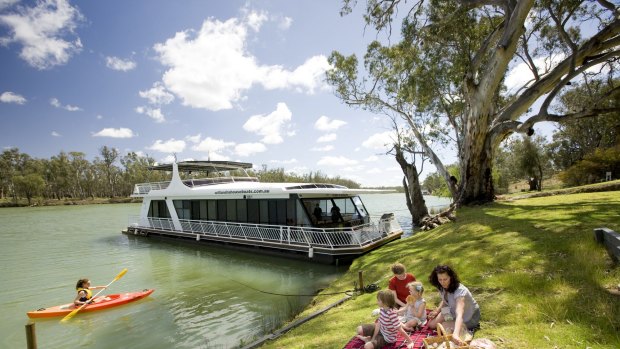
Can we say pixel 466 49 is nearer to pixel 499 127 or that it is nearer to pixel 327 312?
pixel 499 127

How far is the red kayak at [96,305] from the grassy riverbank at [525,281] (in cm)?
560

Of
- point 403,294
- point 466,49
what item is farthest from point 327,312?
point 466,49

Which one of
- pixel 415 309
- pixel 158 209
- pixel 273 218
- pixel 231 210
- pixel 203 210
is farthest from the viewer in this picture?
pixel 158 209

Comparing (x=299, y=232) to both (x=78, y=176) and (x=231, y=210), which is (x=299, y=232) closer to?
(x=231, y=210)

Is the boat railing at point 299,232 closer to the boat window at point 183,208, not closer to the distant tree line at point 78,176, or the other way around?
the boat window at point 183,208

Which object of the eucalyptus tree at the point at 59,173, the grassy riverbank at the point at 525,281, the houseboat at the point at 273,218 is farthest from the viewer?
the eucalyptus tree at the point at 59,173

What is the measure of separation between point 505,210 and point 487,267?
6982 mm

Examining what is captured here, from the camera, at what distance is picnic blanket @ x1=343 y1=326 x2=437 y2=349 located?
4.53m

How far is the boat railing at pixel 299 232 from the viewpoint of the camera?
511 inches

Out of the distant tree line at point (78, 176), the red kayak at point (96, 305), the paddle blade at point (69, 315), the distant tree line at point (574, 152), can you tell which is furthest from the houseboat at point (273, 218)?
the distant tree line at point (78, 176)

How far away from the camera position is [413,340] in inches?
183

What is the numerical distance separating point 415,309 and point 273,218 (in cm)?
1093

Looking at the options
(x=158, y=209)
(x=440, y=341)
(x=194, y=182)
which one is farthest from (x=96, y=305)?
(x=158, y=209)

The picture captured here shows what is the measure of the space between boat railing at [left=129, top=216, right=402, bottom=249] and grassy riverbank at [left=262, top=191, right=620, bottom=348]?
2332 mm
